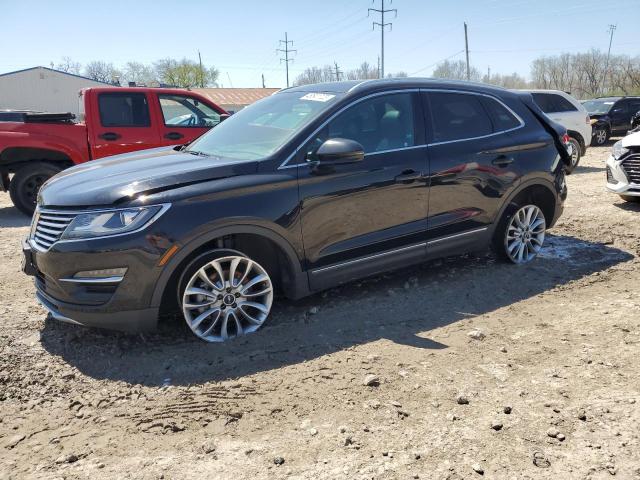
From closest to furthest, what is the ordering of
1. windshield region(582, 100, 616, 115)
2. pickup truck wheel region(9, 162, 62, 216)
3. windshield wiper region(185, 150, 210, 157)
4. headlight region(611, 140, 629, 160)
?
windshield wiper region(185, 150, 210, 157)
headlight region(611, 140, 629, 160)
pickup truck wheel region(9, 162, 62, 216)
windshield region(582, 100, 616, 115)

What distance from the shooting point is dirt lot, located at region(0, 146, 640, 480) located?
2.48 m

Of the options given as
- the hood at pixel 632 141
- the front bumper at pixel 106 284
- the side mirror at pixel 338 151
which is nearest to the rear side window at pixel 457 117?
the side mirror at pixel 338 151

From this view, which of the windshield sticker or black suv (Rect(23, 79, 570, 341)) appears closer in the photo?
black suv (Rect(23, 79, 570, 341))

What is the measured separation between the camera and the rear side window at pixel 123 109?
8.12 m

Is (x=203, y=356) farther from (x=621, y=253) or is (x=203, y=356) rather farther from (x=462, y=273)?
(x=621, y=253)

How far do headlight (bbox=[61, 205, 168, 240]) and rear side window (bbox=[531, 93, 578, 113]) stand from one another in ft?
37.4

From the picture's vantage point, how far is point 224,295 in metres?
3.63

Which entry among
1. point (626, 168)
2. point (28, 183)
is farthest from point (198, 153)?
point (626, 168)

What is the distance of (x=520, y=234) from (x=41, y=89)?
182ft

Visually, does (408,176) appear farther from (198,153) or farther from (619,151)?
(619,151)

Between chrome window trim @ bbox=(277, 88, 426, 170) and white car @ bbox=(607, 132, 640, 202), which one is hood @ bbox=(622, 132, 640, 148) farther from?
chrome window trim @ bbox=(277, 88, 426, 170)

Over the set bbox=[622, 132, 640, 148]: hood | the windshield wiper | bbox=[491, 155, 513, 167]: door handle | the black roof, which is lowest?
bbox=[491, 155, 513, 167]: door handle

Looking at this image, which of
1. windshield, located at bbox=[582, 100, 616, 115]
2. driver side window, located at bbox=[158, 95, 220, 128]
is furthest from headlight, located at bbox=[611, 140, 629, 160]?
windshield, located at bbox=[582, 100, 616, 115]

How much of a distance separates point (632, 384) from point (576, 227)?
4051mm
